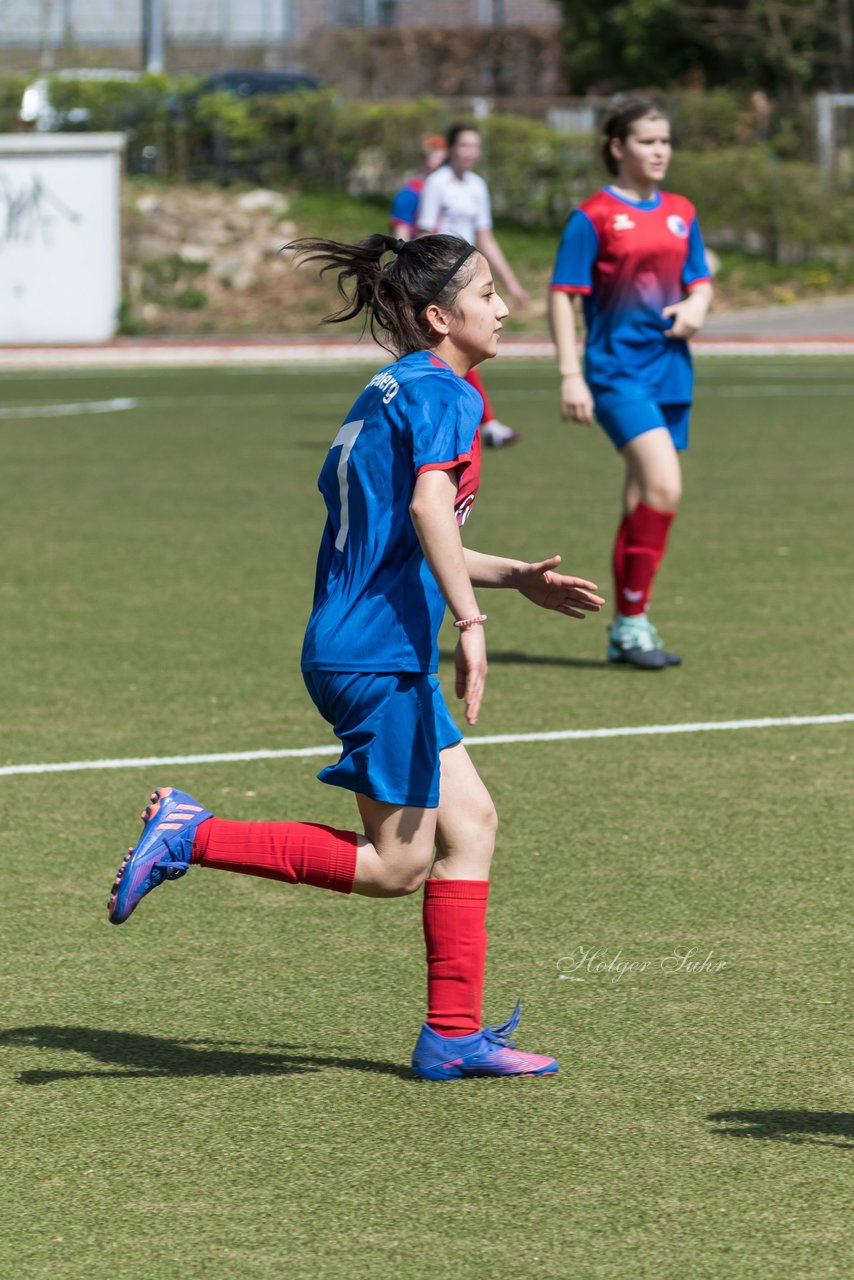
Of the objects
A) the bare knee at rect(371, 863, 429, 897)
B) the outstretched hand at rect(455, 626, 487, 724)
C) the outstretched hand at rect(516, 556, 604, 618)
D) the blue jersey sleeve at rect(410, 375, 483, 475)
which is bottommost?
the bare knee at rect(371, 863, 429, 897)

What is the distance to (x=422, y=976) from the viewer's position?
4.75 metres

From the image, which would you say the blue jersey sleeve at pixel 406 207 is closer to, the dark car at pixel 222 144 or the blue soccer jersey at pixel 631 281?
the blue soccer jersey at pixel 631 281

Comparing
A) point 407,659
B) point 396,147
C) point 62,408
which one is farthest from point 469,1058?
point 396,147

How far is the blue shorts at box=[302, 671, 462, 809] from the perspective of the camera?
3.96 meters

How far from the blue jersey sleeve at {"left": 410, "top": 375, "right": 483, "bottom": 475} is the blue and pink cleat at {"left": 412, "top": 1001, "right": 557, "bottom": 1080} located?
3.67ft

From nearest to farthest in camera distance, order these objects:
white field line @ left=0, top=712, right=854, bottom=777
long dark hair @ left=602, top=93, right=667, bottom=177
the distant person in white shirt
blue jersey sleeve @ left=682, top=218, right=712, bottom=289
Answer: white field line @ left=0, top=712, right=854, bottom=777 < long dark hair @ left=602, top=93, right=667, bottom=177 < blue jersey sleeve @ left=682, top=218, right=712, bottom=289 < the distant person in white shirt

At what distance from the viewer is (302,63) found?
5222 centimetres

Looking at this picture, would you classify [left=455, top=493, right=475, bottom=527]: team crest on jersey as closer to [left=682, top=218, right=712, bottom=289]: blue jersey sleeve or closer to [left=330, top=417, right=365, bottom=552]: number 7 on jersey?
[left=330, top=417, right=365, bottom=552]: number 7 on jersey

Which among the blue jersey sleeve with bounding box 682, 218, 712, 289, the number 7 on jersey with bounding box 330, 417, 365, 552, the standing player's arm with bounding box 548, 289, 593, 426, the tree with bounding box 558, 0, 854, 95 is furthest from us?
the tree with bounding box 558, 0, 854, 95

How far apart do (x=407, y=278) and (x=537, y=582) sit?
649mm

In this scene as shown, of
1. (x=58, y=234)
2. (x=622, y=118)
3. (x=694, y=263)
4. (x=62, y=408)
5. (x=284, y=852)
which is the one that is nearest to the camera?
(x=284, y=852)

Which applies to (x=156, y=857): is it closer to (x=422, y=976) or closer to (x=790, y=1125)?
Result: (x=422, y=976)

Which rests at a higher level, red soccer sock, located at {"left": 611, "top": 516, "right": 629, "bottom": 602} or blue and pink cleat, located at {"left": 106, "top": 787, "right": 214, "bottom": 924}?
blue and pink cleat, located at {"left": 106, "top": 787, "right": 214, "bottom": 924}

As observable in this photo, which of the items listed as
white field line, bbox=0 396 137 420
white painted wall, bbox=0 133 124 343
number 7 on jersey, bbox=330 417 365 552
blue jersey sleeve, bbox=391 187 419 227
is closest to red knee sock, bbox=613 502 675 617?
number 7 on jersey, bbox=330 417 365 552
